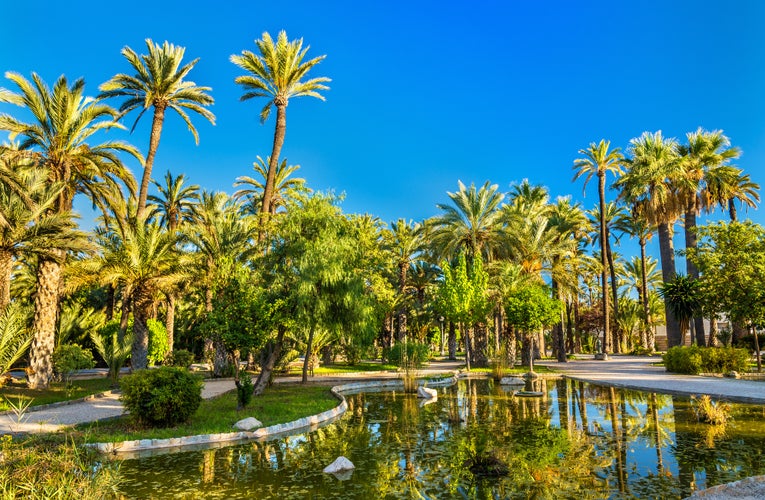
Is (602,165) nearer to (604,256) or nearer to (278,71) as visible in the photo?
(604,256)

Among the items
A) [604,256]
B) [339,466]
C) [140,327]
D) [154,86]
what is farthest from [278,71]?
[604,256]

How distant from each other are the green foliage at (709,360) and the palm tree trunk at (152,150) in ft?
101

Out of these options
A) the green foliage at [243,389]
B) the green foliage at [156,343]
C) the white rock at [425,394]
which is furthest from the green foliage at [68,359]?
the white rock at [425,394]

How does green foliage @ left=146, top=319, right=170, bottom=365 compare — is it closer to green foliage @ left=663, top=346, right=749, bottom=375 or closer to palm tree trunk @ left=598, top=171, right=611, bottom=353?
green foliage @ left=663, top=346, right=749, bottom=375

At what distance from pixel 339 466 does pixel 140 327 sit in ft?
A: 65.1

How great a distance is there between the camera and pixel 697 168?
127 ft

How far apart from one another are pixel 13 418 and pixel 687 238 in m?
44.0

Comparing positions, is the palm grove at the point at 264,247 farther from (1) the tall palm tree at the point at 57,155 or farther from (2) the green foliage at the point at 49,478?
(2) the green foliage at the point at 49,478

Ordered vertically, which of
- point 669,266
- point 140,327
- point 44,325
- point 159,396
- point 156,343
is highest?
point 669,266

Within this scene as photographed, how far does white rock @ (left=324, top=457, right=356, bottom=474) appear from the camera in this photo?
9078 mm

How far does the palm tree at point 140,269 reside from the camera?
23.9 metres

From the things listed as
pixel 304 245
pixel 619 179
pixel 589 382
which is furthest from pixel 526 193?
pixel 304 245

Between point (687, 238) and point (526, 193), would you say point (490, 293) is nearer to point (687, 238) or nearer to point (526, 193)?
point (526, 193)

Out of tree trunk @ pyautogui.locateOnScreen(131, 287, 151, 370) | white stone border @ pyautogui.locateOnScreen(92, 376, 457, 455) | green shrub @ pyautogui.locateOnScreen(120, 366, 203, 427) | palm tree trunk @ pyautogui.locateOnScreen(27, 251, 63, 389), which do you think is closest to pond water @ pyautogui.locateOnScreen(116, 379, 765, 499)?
white stone border @ pyautogui.locateOnScreen(92, 376, 457, 455)
